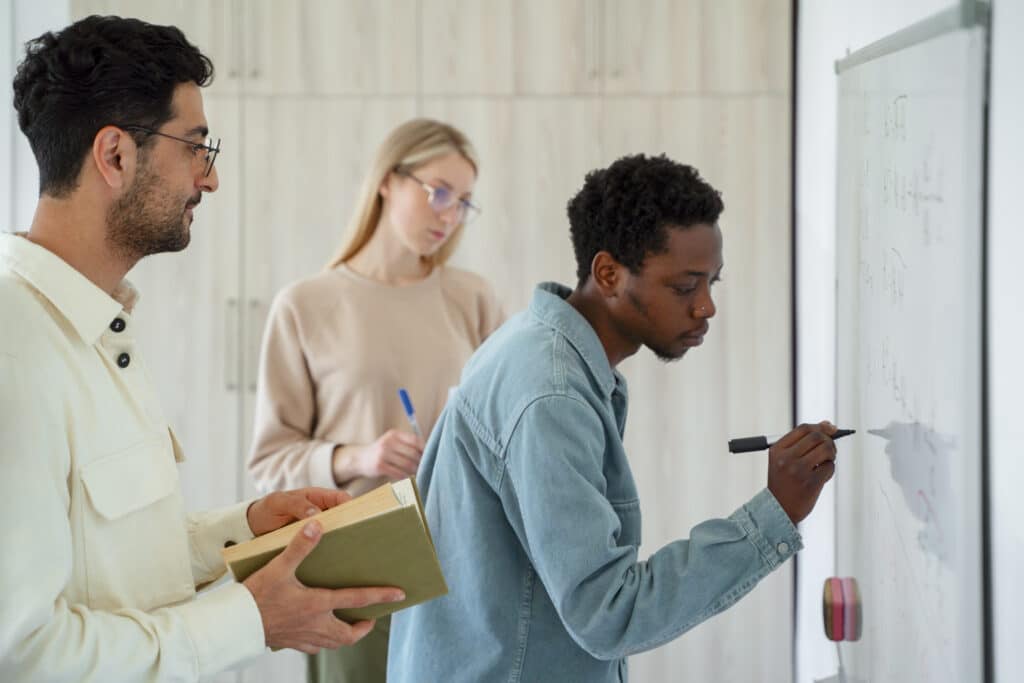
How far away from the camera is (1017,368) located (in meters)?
1.04

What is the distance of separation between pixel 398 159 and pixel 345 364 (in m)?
0.46

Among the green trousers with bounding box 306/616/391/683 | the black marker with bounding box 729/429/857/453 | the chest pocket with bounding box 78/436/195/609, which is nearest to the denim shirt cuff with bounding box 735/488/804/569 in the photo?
the black marker with bounding box 729/429/857/453

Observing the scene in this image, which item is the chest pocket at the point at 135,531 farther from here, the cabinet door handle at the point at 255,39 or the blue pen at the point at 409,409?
the cabinet door handle at the point at 255,39

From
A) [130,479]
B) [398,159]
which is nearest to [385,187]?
[398,159]

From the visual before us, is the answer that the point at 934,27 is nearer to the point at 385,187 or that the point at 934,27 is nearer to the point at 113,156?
the point at 113,156

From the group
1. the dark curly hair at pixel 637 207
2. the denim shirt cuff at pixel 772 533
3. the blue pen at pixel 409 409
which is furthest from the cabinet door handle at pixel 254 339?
the denim shirt cuff at pixel 772 533

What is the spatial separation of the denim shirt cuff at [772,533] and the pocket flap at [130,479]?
0.63 meters

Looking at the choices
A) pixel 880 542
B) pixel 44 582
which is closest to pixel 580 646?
pixel 880 542

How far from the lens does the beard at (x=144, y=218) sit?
1128mm

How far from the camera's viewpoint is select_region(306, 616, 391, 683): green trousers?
2.16 metres

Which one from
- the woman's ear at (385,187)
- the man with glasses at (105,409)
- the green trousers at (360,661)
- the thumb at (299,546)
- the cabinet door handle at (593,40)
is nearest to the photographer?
the man with glasses at (105,409)

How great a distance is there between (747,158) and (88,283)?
2378 mm

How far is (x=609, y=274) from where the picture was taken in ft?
4.74

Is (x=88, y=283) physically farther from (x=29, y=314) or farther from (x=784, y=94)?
(x=784, y=94)
